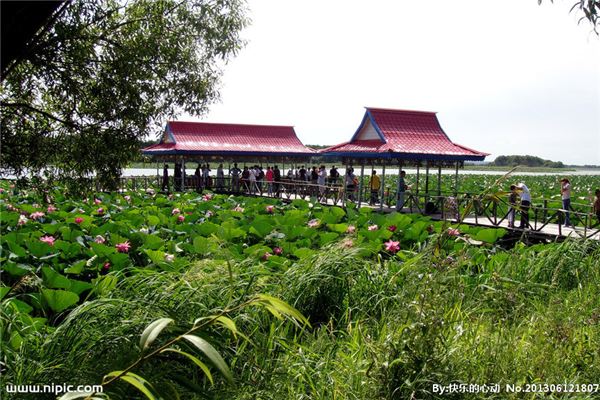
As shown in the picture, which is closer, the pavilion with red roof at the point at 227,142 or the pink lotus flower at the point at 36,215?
the pink lotus flower at the point at 36,215

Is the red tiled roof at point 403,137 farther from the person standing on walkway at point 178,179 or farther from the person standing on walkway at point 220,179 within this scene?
the person standing on walkway at point 178,179

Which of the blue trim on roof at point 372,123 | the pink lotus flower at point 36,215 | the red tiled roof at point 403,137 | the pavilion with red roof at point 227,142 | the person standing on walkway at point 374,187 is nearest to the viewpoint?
the pink lotus flower at point 36,215

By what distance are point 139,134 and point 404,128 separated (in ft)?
44.6

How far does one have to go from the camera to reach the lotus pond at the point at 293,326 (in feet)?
11.3

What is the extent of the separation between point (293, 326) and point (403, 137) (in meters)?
14.9

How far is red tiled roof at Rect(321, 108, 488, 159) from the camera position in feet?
62.7

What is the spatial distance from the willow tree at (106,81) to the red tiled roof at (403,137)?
11299 mm

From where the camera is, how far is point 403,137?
64.1 feet

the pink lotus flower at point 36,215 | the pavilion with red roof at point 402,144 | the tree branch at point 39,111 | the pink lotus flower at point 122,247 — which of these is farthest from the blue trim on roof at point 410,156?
the tree branch at point 39,111

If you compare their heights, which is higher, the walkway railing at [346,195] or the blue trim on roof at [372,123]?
the blue trim on roof at [372,123]

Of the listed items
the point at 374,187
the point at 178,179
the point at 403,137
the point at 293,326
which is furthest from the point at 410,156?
the point at 293,326

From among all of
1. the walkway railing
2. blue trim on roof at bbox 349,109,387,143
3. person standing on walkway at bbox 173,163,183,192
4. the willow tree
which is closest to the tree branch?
the willow tree

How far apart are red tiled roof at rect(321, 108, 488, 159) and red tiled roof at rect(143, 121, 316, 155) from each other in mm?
8425

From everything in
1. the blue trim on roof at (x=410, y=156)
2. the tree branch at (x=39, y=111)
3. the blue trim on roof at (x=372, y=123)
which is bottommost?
the blue trim on roof at (x=410, y=156)
